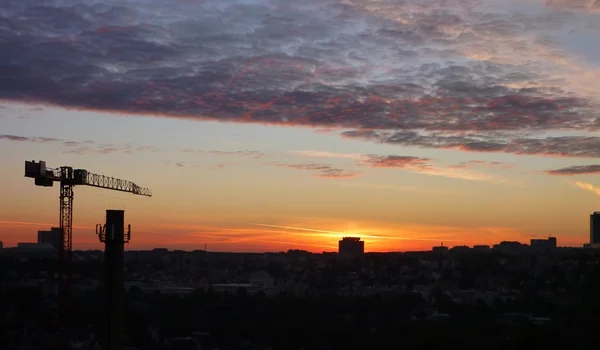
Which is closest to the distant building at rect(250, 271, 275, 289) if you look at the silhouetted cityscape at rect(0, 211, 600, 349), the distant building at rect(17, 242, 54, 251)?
the silhouetted cityscape at rect(0, 211, 600, 349)

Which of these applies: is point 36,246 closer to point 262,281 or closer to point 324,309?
point 262,281

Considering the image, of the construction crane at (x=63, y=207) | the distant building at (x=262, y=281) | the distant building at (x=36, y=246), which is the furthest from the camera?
the distant building at (x=36, y=246)

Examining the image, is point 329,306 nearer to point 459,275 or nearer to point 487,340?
point 487,340

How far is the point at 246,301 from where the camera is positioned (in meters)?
88.9

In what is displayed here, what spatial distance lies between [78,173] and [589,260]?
102173 millimetres

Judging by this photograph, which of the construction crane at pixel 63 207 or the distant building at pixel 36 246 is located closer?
the construction crane at pixel 63 207

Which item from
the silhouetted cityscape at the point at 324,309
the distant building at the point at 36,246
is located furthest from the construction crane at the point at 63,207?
the distant building at the point at 36,246

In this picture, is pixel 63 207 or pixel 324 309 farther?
pixel 324 309

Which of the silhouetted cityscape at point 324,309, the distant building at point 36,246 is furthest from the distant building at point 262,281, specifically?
the distant building at point 36,246

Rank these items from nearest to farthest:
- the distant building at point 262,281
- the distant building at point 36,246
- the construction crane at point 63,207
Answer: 1. the construction crane at point 63,207
2. the distant building at point 262,281
3. the distant building at point 36,246

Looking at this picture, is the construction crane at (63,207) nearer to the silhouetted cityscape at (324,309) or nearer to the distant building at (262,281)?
the silhouetted cityscape at (324,309)

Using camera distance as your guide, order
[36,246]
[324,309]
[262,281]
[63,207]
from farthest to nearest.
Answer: [36,246]
[262,281]
[324,309]
[63,207]

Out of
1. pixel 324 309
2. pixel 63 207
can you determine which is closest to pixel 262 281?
pixel 324 309

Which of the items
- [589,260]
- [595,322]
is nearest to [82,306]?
[595,322]
